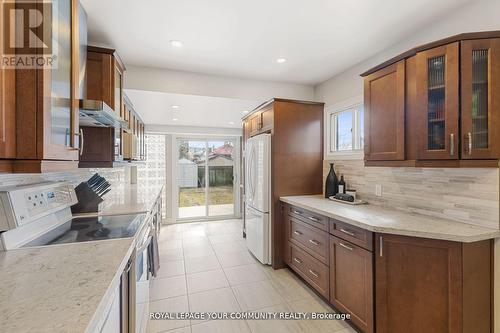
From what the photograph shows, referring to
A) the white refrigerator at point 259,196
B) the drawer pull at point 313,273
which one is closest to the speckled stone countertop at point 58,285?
the drawer pull at point 313,273

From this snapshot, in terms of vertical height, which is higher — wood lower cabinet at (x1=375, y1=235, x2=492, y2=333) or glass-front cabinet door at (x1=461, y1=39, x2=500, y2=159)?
glass-front cabinet door at (x1=461, y1=39, x2=500, y2=159)

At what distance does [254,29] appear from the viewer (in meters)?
2.02

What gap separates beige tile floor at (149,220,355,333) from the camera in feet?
6.42

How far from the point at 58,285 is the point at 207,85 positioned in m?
2.63

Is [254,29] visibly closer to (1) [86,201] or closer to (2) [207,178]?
(1) [86,201]

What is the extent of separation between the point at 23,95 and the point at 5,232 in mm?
675

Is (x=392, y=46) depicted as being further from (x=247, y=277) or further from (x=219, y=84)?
(x=247, y=277)

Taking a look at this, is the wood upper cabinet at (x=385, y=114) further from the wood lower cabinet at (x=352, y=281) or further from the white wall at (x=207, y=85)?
the white wall at (x=207, y=85)

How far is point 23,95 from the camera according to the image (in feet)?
2.84

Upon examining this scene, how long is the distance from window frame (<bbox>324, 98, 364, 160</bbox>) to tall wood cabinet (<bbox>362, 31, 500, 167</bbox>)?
2.35 ft

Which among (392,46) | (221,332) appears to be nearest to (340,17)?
(392,46)

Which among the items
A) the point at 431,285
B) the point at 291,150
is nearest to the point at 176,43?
the point at 291,150

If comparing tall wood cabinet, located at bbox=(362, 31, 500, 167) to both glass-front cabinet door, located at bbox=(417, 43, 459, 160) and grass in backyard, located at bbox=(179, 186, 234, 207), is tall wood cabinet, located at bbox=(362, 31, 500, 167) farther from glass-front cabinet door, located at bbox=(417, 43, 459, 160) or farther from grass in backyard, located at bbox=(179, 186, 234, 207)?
grass in backyard, located at bbox=(179, 186, 234, 207)

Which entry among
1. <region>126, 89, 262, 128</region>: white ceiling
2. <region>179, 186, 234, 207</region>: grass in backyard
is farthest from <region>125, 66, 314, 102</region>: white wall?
<region>179, 186, 234, 207</region>: grass in backyard
